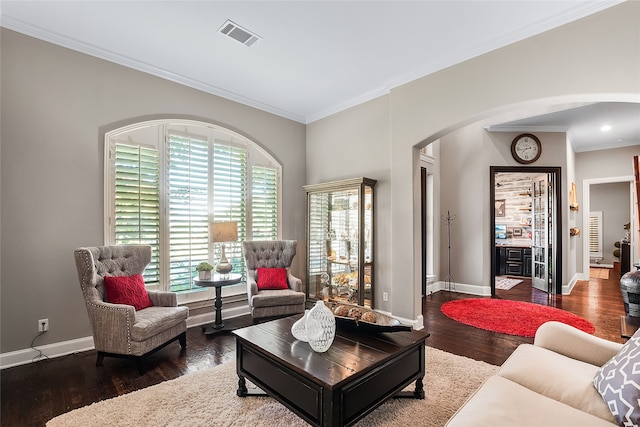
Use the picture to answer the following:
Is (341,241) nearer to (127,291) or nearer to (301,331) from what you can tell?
(301,331)

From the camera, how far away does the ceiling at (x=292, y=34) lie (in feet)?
8.54

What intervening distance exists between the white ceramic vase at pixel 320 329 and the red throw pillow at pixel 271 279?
2.12 m

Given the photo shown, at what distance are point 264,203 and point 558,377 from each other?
3.93m

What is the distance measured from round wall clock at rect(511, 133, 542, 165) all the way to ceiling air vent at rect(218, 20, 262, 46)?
5140 mm

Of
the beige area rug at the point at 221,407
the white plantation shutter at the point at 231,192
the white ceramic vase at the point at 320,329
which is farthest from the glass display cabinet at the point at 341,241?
the white ceramic vase at the point at 320,329

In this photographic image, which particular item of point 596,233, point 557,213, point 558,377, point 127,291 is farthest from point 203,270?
point 596,233

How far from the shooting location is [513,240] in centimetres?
857

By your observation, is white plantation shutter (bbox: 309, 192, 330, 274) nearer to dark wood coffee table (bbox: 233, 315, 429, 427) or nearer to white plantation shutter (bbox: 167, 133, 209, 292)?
white plantation shutter (bbox: 167, 133, 209, 292)

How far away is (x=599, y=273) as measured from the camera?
784cm

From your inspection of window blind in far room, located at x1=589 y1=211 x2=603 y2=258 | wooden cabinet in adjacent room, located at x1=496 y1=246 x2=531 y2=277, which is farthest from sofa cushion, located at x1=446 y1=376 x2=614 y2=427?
window blind in far room, located at x1=589 y1=211 x2=603 y2=258

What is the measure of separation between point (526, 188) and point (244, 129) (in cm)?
802

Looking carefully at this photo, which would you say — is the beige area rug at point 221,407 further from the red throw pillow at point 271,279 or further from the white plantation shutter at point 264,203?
the white plantation shutter at point 264,203

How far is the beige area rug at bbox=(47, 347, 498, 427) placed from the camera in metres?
1.96

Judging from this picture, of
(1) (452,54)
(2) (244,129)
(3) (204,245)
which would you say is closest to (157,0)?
(2) (244,129)
